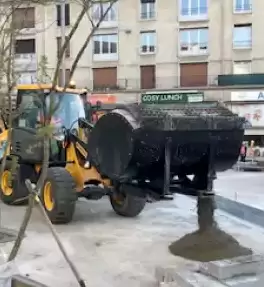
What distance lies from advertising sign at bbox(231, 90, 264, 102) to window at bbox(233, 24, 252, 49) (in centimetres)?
338

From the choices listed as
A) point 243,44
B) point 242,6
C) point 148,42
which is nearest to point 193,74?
point 243,44

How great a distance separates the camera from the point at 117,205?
32.2 feet

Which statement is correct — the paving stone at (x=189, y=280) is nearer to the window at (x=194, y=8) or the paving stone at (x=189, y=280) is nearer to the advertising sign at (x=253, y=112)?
the advertising sign at (x=253, y=112)

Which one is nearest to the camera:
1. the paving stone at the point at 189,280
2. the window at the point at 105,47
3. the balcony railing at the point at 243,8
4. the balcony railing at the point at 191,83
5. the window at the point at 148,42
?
the paving stone at the point at 189,280

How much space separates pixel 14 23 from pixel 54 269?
2.71m

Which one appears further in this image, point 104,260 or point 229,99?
point 229,99

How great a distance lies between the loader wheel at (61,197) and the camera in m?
8.72

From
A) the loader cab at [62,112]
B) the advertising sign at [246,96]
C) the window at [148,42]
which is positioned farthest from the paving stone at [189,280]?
the window at [148,42]

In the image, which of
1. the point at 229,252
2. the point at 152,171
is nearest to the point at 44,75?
the point at 152,171

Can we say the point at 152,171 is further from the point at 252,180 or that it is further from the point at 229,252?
the point at 252,180

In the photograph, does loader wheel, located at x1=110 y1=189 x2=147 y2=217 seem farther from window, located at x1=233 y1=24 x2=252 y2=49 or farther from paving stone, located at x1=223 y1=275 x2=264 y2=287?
window, located at x1=233 y1=24 x2=252 y2=49

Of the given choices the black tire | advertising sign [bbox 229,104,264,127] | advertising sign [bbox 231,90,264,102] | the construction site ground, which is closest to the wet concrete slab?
the construction site ground

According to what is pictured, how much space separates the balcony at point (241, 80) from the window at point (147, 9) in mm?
7014

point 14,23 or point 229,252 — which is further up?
point 14,23
